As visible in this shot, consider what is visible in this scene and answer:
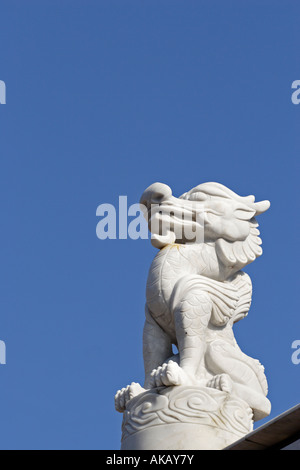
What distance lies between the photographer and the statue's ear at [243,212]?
14.5 metres

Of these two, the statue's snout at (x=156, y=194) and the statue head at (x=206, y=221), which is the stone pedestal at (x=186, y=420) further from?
the statue's snout at (x=156, y=194)

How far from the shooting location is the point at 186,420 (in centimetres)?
1255

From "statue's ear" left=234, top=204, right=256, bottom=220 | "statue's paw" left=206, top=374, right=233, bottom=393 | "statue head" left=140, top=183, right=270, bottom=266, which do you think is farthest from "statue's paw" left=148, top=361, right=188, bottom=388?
"statue's ear" left=234, top=204, right=256, bottom=220

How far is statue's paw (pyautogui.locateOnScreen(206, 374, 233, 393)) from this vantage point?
12.9m

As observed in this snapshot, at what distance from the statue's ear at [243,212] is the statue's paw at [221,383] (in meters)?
2.41

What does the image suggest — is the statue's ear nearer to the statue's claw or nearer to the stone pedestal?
the statue's claw

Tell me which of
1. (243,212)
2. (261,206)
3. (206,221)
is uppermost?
(261,206)

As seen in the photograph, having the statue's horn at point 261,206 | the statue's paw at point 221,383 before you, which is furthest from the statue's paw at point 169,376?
the statue's horn at point 261,206

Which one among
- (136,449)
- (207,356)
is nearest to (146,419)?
(136,449)

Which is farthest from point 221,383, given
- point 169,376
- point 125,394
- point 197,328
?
point 125,394

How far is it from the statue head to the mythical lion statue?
0.5 inches

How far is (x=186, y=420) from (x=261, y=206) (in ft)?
11.6

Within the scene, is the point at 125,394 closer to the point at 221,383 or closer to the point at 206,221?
the point at 221,383
